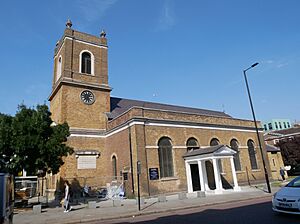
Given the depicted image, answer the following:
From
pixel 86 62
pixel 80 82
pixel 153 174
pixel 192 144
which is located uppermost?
pixel 86 62

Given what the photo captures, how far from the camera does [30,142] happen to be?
15164 mm

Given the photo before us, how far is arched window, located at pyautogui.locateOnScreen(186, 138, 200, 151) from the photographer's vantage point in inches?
947

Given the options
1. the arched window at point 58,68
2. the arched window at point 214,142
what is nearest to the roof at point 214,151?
the arched window at point 214,142

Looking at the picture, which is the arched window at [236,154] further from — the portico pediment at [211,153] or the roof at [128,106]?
the roof at [128,106]

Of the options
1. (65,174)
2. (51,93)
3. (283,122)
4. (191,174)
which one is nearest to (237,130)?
(191,174)

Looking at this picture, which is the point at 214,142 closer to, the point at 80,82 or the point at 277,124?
the point at 80,82

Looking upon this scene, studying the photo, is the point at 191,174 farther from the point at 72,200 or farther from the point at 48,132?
the point at 48,132

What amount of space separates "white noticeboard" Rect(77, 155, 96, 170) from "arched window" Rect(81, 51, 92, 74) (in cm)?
963

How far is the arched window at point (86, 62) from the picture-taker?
2781 cm

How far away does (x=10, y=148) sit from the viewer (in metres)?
15.2

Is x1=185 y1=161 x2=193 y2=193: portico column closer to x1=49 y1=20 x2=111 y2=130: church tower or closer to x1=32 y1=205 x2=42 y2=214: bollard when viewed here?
x1=49 y1=20 x2=111 y2=130: church tower

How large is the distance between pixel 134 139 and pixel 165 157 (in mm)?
3611

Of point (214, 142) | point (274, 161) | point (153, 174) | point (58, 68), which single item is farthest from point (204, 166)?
point (58, 68)

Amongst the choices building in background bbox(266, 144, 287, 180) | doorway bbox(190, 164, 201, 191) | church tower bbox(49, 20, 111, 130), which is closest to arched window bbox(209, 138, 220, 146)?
doorway bbox(190, 164, 201, 191)
